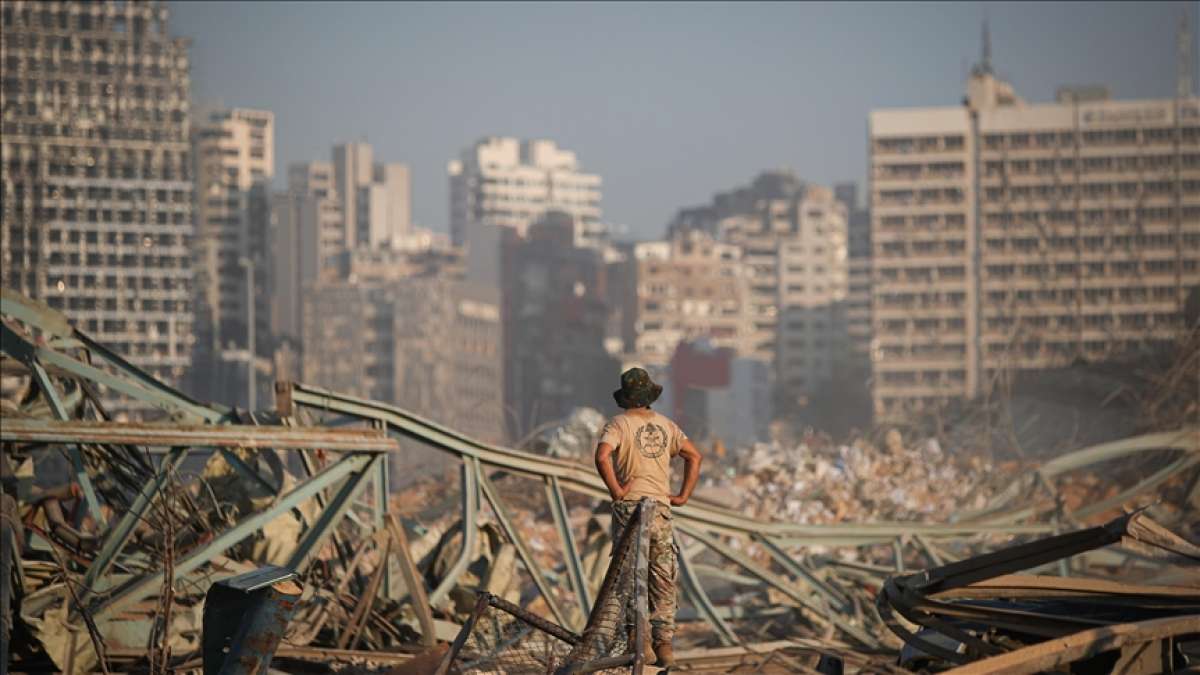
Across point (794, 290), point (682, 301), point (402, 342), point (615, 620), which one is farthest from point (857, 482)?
point (794, 290)

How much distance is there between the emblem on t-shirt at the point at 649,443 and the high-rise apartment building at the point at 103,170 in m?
68.5

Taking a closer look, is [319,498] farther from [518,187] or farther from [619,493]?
[518,187]

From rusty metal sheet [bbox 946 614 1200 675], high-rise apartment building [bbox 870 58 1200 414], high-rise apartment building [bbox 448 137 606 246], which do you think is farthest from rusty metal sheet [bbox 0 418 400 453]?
high-rise apartment building [bbox 448 137 606 246]

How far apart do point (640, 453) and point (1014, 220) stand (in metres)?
107

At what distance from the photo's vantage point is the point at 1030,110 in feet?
349

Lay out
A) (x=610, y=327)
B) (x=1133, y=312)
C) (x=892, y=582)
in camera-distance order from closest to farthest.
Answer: (x=892, y=582) → (x=1133, y=312) → (x=610, y=327)

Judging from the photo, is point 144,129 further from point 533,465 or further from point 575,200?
point 575,200

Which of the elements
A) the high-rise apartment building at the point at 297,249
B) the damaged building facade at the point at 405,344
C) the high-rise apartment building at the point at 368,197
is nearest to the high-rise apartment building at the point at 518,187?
the high-rise apartment building at the point at 368,197

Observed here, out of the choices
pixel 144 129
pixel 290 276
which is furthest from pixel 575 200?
pixel 144 129

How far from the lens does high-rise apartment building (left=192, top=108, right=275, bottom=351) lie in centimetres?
9962

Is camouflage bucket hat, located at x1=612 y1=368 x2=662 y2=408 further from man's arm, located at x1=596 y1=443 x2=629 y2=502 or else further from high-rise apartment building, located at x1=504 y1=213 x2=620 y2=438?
high-rise apartment building, located at x1=504 y1=213 x2=620 y2=438

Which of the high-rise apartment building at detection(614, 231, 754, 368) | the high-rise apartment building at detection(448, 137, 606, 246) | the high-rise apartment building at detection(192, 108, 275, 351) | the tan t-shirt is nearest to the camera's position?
the tan t-shirt

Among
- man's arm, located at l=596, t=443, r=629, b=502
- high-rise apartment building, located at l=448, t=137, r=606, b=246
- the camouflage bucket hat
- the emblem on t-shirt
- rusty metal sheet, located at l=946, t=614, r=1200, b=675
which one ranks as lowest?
rusty metal sheet, located at l=946, t=614, r=1200, b=675

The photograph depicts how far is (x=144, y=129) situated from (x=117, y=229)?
6737 millimetres
